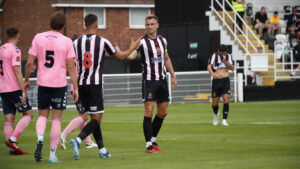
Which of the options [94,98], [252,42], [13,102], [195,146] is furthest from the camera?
[252,42]

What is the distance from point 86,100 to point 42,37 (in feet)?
4.12

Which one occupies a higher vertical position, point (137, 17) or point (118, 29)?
point (137, 17)

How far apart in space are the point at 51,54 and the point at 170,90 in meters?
20.7

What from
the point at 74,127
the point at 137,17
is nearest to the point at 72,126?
the point at 74,127

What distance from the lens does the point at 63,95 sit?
10.7 m

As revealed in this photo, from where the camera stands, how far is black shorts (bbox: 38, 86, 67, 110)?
1058cm

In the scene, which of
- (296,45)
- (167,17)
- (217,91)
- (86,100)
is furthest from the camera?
(167,17)

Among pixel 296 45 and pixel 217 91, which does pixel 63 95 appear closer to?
pixel 217 91

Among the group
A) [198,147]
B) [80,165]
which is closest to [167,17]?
[198,147]

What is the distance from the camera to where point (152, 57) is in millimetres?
12266

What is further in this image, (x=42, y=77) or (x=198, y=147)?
(x=198, y=147)

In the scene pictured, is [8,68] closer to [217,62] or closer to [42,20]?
[217,62]

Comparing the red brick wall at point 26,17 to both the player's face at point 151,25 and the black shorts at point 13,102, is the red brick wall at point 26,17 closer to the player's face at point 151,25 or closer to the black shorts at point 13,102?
the black shorts at point 13,102

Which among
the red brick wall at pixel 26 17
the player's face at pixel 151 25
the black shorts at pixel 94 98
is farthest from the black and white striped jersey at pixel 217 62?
the red brick wall at pixel 26 17
